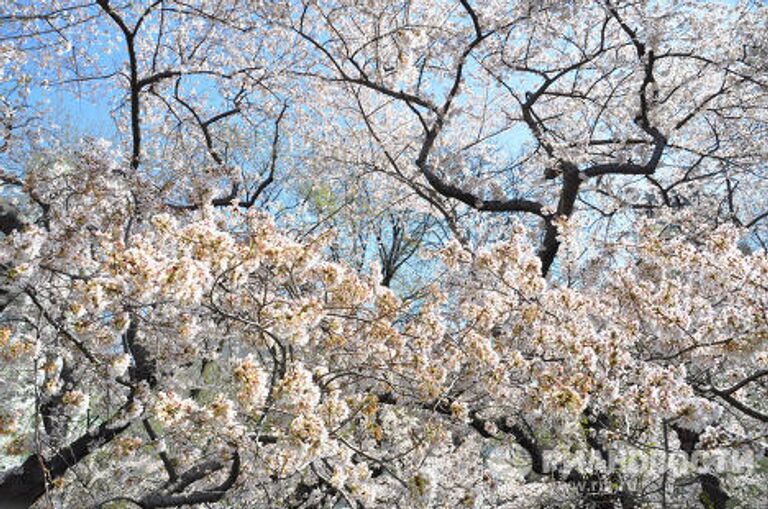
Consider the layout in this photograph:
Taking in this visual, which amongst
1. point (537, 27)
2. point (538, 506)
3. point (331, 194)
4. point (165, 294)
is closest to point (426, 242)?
point (331, 194)

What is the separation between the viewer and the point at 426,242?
1273 centimetres

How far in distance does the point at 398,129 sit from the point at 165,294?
30.1 feet

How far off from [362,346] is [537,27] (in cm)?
434

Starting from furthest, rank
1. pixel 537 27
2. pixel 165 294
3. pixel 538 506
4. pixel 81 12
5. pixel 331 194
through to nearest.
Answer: pixel 331 194 → pixel 81 12 → pixel 537 27 → pixel 538 506 → pixel 165 294

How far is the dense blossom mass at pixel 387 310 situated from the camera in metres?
3.16

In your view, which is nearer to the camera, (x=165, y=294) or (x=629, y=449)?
(x=165, y=294)

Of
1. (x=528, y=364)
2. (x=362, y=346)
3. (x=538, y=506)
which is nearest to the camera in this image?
(x=528, y=364)

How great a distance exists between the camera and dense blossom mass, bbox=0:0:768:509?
3.16m

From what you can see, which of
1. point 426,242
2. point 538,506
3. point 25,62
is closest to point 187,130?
point 25,62

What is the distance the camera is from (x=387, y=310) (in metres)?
3.99

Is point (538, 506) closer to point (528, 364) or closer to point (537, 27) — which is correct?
point (528, 364)

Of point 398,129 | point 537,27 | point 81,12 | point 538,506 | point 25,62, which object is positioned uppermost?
point 398,129

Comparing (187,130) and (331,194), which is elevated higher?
(331,194)

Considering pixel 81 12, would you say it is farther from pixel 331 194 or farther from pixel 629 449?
pixel 629 449
